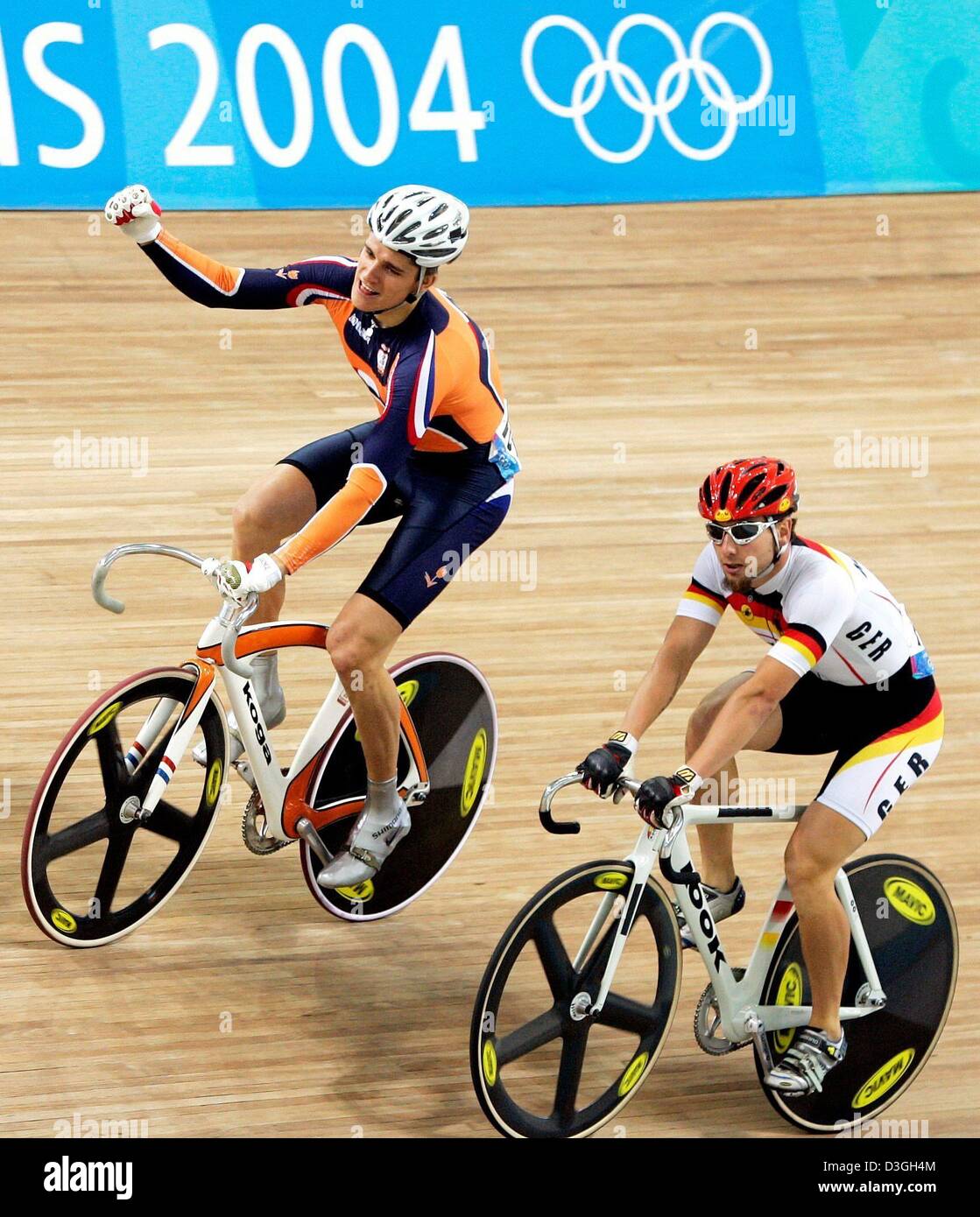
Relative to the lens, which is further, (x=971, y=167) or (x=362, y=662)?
(x=971, y=167)

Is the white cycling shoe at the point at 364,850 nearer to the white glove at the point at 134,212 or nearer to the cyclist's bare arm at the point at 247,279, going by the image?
the cyclist's bare arm at the point at 247,279

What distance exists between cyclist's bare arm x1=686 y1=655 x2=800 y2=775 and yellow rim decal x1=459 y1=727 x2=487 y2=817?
126cm

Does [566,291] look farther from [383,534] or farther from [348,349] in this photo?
[348,349]

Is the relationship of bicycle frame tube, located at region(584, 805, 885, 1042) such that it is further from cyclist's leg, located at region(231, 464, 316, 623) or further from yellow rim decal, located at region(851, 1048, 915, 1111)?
cyclist's leg, located at region(231, 464, 316, 623)

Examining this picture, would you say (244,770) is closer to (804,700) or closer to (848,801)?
(804,700)

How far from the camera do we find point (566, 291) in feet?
29.1

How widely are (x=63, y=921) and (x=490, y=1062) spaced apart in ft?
3.82

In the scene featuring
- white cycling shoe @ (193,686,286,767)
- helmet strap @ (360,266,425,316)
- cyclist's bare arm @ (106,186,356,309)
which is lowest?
white cycling shoe @ (193,686,286,767)

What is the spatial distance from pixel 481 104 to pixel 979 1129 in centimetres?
673

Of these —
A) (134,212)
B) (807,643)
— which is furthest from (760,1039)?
(134,212)

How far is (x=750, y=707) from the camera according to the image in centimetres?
316

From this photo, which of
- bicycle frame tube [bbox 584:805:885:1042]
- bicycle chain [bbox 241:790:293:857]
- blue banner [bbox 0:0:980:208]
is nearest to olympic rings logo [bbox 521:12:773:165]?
blue banner [bbox 0:0:980:208]

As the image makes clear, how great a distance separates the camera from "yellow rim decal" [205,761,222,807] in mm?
3828

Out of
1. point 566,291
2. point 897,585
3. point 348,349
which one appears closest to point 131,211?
point 348,349
